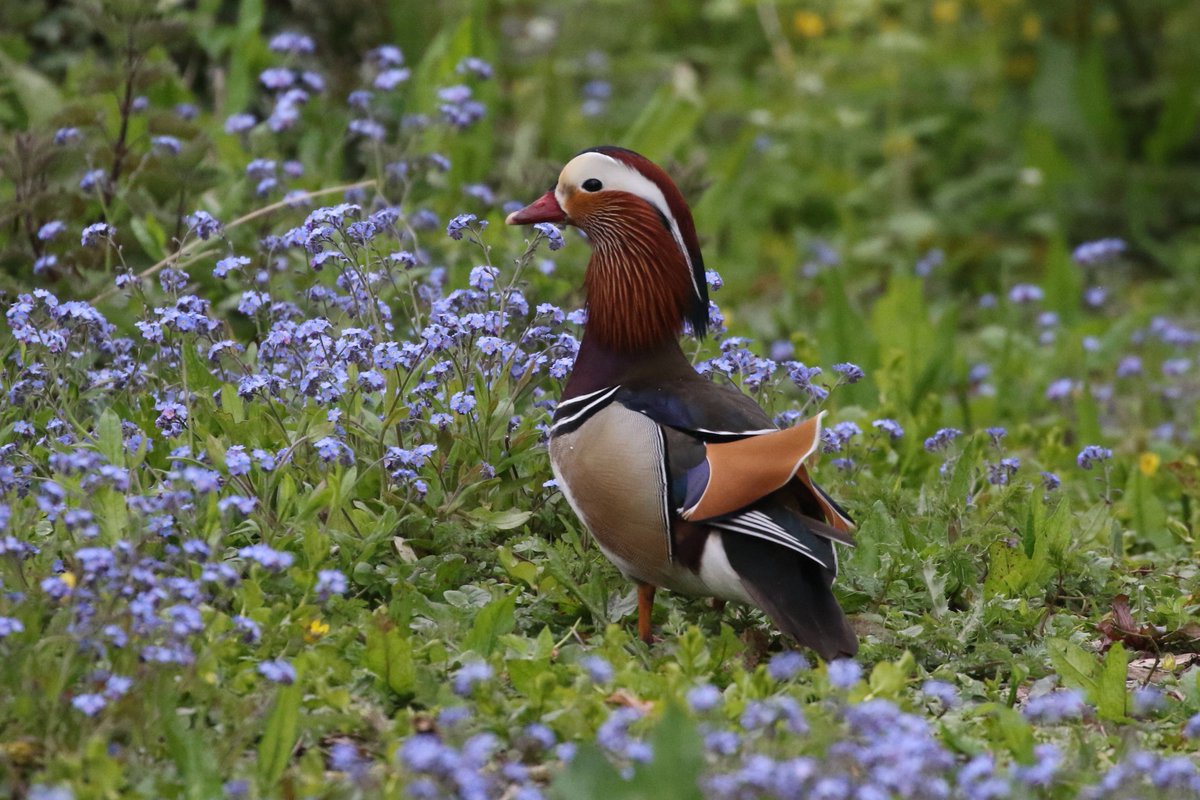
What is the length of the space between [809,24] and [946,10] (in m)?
0.82

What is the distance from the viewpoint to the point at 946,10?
9.26m

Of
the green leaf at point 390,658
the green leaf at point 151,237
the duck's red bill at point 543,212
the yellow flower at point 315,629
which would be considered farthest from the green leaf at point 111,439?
the green leaf at point 151,237

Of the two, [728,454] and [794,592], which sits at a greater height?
[728,454]

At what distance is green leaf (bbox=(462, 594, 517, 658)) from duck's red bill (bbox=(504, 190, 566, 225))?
96 centimetres

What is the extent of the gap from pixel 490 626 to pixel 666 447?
55 centimetres

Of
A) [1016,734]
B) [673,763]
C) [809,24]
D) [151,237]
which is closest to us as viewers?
[673,763]

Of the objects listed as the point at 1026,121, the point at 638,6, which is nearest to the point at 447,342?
the point at 1026,121

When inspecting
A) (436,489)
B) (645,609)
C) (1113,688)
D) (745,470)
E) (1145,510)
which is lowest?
(1145,510)

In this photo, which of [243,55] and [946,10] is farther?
[946,10]

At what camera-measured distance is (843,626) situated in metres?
3.35

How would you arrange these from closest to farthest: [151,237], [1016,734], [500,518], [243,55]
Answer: [1016,734] → [500,518] → [151,237] → [243,55]

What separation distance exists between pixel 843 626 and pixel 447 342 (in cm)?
117

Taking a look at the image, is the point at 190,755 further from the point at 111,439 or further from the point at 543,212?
the point at 543,212

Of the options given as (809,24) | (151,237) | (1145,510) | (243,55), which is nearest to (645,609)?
(1145,510)
